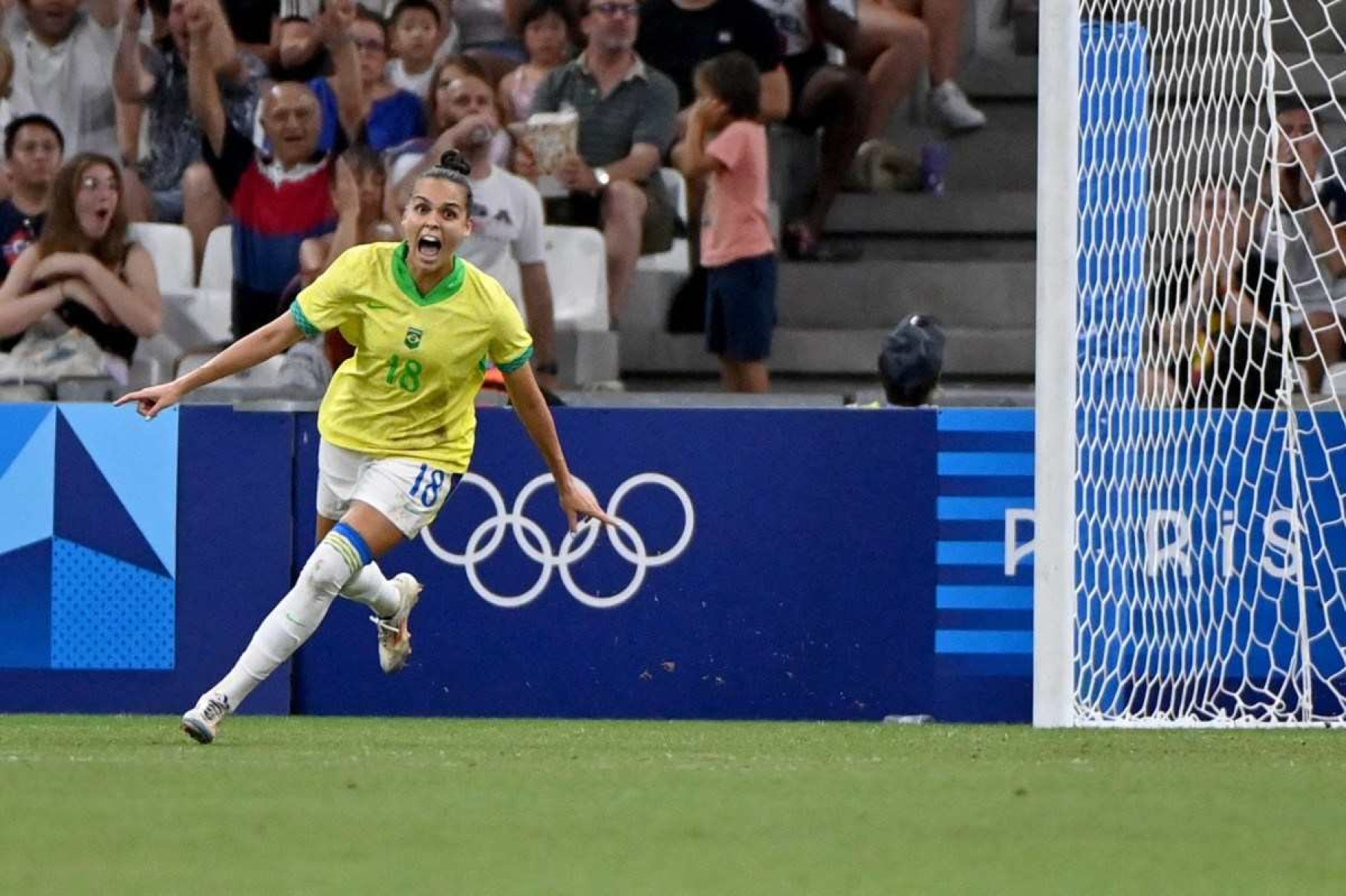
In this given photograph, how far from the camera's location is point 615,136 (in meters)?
14.7

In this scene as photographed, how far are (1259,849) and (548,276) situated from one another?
903 centimetres

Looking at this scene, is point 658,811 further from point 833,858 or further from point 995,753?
point 995,753

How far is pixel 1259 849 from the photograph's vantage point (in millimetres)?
5887

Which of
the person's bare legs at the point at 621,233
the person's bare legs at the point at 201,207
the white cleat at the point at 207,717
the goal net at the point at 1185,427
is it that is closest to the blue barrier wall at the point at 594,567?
the goal net at the point at 1185,427

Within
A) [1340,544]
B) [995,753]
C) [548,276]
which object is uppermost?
[548,276]

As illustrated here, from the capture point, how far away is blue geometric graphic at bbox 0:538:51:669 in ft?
36.8

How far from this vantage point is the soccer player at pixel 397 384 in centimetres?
895

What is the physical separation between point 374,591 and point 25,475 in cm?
250

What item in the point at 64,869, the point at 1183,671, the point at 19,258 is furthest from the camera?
the point at 19,258

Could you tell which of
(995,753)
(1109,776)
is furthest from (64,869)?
(995,753)

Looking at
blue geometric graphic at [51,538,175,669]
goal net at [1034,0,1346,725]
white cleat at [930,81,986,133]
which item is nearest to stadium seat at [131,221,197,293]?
blue geometric graphic at [51,538,175,669]

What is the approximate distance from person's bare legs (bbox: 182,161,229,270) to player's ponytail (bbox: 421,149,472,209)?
6.10 metres

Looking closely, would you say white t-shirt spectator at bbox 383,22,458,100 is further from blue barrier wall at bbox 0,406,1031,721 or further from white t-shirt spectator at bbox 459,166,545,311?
blue barrier wall at bbox 0,406,1031,721

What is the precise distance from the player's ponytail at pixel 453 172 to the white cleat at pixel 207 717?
196cm
